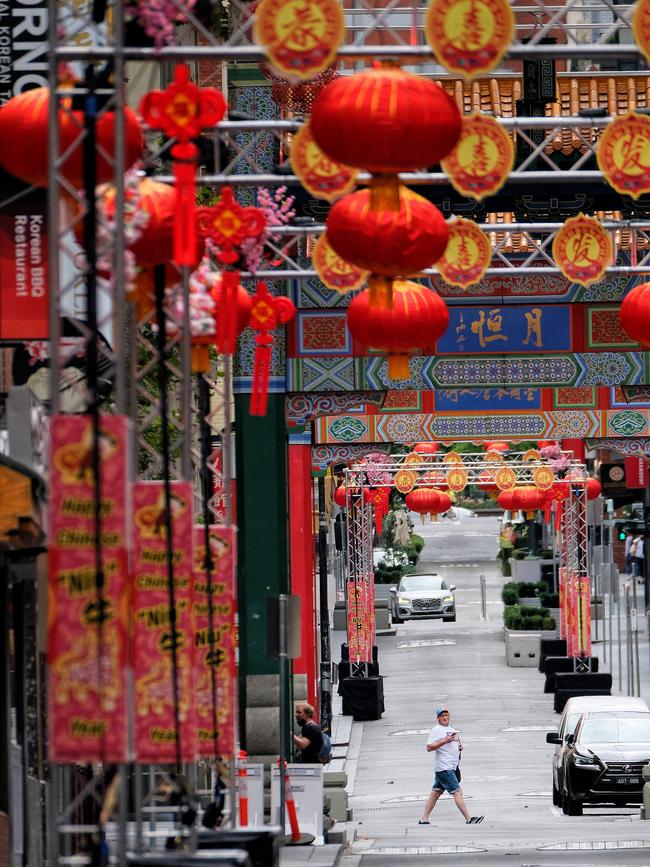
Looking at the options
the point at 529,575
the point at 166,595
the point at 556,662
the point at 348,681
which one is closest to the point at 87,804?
the point at 166,595

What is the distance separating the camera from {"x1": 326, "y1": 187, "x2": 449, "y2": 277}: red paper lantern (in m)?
11.7

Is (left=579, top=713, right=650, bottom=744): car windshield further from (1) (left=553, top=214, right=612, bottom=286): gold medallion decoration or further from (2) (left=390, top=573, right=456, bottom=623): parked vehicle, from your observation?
(2) (left=390, top=573, right=456, bottom=623): parked vehicle

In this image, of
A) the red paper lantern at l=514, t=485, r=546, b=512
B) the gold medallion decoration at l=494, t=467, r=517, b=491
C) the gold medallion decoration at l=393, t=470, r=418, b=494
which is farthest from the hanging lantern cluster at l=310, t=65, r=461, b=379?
the red paper lantern at l=514, t=485, r=546, b=512

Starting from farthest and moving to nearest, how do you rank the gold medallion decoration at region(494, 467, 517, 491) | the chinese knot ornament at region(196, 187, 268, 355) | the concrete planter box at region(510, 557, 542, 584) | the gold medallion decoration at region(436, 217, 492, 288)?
the concrete planter box at region(510, 557, 542, 584) → the gold medallion decoration at region(494, 467, 517, 491) → the gold medallion decoration at region(436, 217, 492, 288) → the chinese knot ornament at region(196, 187, 268, 355)

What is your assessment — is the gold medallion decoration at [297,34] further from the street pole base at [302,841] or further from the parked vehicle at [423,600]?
the parked vehicle at [423,600]

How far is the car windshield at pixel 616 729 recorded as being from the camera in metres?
27.5

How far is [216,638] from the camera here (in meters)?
13.7

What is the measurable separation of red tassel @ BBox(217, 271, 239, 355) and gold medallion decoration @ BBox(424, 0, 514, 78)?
2713 mm

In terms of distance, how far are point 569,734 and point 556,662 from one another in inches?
671

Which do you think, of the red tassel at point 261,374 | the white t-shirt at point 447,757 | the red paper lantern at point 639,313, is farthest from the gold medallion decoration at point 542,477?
the red tassel at point 261,374

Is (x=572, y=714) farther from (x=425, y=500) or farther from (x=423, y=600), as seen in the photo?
(x=423, y=600)

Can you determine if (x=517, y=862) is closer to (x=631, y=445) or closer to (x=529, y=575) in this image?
(x=631, y=445)

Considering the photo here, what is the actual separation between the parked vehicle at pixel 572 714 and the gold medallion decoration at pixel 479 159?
14.3m

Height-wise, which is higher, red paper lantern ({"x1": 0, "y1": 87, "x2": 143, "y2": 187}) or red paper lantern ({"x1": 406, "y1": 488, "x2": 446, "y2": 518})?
red paper lantern ({"x1": 0, "y1": 87, "x2": 143, "y2": 187})
